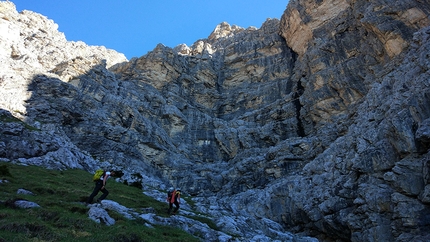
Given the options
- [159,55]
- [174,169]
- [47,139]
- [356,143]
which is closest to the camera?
[356,143]

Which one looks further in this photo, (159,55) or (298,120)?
(159,55)

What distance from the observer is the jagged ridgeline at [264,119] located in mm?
29844

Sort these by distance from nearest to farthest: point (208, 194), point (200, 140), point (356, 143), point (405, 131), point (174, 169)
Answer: point (405, 131)
point (356, 143)
point (208, 194)
point (174, 169)
point (200, 140)

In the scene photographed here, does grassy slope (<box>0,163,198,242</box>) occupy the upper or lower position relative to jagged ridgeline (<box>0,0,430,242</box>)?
lower

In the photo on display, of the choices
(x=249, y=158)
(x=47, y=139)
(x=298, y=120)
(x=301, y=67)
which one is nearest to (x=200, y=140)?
(x=249, y=158)

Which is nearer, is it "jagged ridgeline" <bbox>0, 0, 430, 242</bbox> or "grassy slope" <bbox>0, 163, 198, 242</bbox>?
"grassy slope" <bbox>0, 163, 198, 242</bbox>

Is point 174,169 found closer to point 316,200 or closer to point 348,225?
point 316,200

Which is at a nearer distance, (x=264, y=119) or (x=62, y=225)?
(x=62, y=225)

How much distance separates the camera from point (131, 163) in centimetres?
6038

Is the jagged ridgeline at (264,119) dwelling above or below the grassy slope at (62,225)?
above

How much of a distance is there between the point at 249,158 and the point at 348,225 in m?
33.0

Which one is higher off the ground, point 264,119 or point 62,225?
point 264,119

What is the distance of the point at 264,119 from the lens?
258 ft

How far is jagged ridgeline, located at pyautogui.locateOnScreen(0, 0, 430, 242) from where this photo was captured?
97.9 ft
